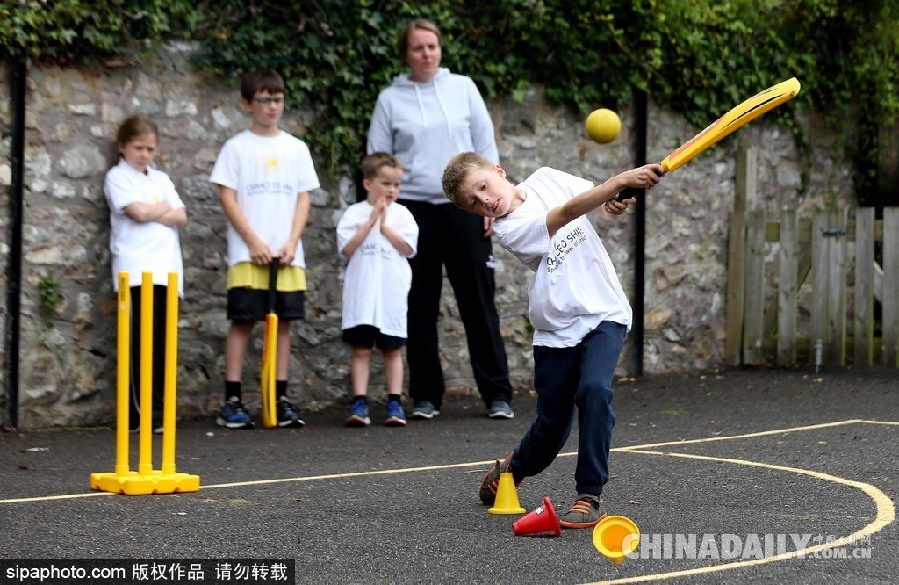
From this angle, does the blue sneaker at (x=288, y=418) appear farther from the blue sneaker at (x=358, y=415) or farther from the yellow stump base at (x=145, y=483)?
the yellow stump base at (x=145, y=483)

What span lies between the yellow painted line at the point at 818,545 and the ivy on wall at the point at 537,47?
411 cm

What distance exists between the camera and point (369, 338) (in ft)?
30.9

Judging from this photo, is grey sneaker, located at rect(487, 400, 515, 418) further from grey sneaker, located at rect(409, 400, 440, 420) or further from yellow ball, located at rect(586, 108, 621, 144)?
yellow ball, located at rect(586, 108, 621, 144)

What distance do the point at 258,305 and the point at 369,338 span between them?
2.53ft

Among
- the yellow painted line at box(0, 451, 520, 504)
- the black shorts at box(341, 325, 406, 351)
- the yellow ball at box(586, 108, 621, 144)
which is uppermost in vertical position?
the yellow ball at box(586, 108, 621, 144)

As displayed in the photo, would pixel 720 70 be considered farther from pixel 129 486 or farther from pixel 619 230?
pixel 129 486

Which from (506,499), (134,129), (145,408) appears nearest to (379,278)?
(134,129)

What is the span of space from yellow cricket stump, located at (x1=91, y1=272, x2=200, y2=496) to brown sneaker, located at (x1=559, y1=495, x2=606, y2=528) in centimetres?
199

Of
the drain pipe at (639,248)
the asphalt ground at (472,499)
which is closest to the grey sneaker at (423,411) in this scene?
the asphalt ground at (472,499)

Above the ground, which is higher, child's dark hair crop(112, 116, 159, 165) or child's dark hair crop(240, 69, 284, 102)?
child's dark hair crop(240, 69, 284, 102)

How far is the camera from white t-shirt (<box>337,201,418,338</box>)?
936 cm

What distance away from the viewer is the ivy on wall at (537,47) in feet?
31.1

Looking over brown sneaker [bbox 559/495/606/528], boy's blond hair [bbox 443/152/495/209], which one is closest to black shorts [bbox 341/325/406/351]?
boy's blond hair [bbox 443/152/495/209]

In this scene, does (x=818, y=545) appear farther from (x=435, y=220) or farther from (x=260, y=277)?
(x=260, y=277)
